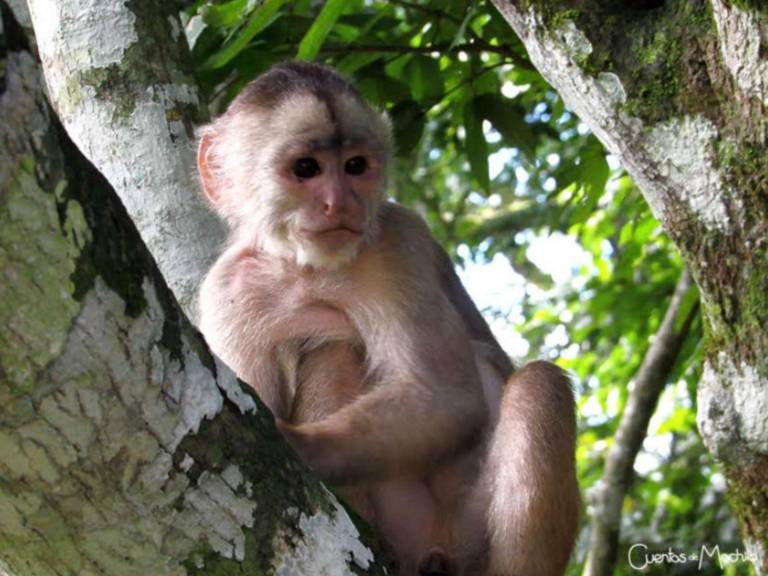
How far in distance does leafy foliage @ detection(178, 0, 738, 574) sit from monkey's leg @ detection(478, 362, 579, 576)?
1300mm

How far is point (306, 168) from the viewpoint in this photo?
4.14 meters

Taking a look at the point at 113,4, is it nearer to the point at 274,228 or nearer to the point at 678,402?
the point at 274,228

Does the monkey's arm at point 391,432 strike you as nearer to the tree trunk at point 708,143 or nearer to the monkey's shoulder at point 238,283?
Answer: the monkey's shoulder at point 238,283

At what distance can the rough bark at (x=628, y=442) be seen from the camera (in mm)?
5633

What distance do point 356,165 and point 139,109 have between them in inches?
34.6

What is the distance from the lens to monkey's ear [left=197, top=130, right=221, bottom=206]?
14.4ft

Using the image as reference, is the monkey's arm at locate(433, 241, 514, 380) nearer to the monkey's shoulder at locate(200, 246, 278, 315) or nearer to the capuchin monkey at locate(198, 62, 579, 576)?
the capuchin monkey at locate(198, 62, 579, 576)

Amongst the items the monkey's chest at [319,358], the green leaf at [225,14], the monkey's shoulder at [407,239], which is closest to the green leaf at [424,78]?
the monkey's shoulder at [407,239]

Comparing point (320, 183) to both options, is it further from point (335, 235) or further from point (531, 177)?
point (531, 177)

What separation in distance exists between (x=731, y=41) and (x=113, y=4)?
8.08 feet

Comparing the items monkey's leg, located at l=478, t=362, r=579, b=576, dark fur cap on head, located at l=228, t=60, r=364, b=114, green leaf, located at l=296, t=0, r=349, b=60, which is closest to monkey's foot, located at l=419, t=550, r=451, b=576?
monkey's leg, located at l=478, t=362, r=579, b=576

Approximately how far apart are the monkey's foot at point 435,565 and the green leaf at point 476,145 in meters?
1.78

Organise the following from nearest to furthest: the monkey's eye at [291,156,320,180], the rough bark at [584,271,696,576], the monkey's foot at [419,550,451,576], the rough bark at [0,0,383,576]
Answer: the rough bark at [0,0,383,576]
the monkey's foot at [419,550,451,576]
the monkey's eye at [291,156,320,180]
the rough bark at [584,271,696,576]

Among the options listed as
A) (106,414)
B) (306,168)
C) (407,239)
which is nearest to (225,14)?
(306,168)
